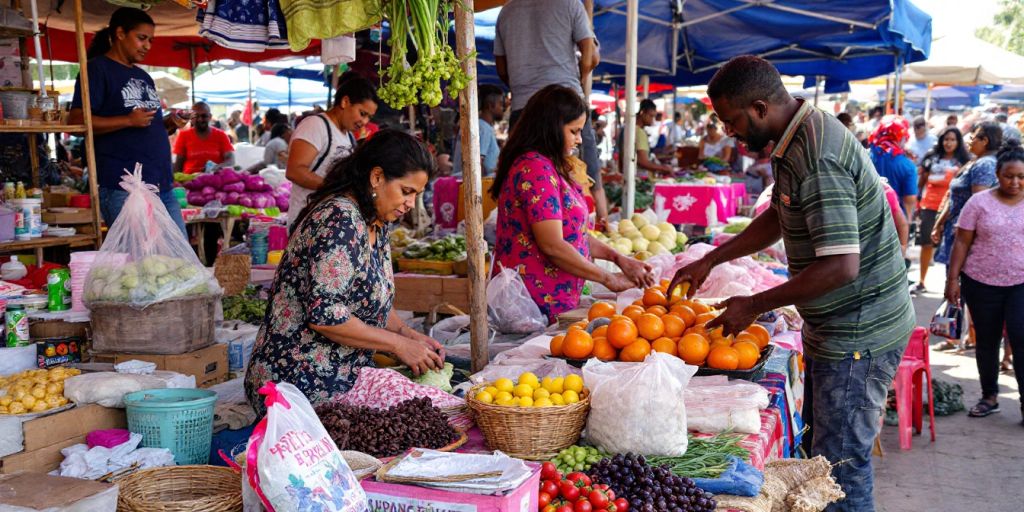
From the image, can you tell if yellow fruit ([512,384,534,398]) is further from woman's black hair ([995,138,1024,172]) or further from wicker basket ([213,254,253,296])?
woman's black hair ([995,138,1024,172])

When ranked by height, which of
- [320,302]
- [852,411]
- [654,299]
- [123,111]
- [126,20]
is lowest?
[852,411]

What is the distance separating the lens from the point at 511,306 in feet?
13.4

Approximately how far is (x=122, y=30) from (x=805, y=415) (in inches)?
178

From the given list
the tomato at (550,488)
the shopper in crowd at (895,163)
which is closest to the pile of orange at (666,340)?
the tomato at (550,488)

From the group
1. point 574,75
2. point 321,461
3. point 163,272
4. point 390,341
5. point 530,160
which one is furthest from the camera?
point 574,75

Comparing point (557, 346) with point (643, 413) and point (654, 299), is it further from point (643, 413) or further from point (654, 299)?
point (643, 413)

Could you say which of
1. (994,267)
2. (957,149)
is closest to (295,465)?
(994,267)

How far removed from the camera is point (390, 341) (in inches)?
117

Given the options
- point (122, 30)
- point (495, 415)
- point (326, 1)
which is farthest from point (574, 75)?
point (495, 415)

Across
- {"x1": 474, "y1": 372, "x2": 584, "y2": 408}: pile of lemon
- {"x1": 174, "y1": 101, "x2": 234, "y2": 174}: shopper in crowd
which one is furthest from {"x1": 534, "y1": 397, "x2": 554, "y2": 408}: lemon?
{"x1": 174, "y1": 101, "x2": 234, "y2": 174}: shopper in crowd

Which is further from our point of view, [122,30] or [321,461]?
[122,30]

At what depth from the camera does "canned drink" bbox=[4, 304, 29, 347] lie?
11.8ft

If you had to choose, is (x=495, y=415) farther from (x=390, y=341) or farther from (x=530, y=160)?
(x=530, y=160)

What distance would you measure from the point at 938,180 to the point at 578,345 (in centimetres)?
937
